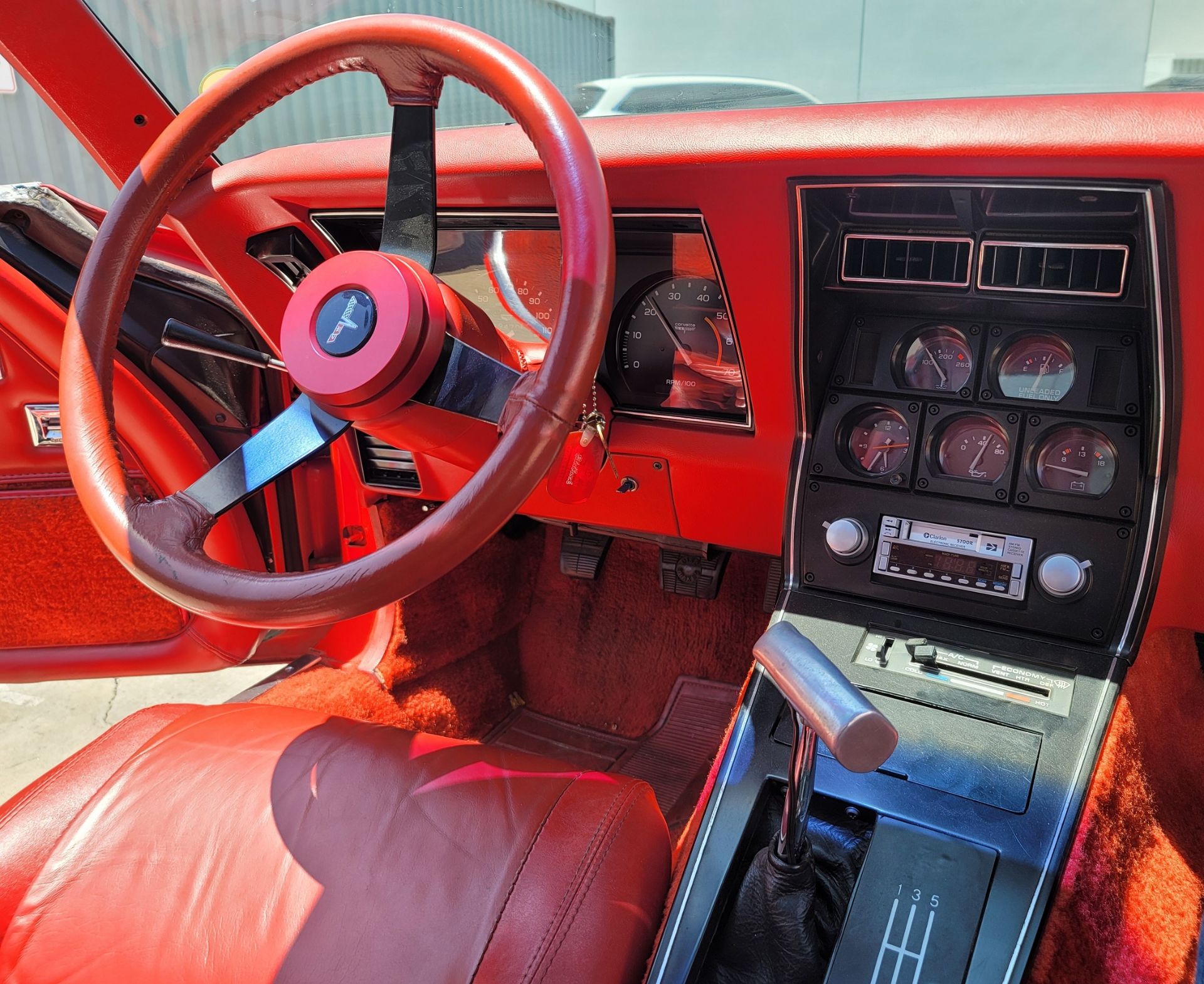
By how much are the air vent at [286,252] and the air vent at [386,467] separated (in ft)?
1.21

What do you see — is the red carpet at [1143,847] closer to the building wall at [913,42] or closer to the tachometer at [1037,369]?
the tachometer at [1037,369]

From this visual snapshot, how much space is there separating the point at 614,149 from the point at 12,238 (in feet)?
4.14

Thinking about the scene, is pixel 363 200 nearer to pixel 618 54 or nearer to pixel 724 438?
pixel 618 54

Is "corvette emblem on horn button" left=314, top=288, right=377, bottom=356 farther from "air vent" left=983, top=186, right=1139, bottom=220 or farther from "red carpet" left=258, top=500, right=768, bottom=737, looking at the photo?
"red carpet" left=258, top=500, right=768, bottom=737

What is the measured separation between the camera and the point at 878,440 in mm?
1419

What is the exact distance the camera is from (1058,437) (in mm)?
1289

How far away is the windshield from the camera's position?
1.09 metres

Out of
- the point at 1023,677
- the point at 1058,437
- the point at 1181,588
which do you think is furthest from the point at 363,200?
the point at 1181,588

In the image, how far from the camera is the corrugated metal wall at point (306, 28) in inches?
49.0

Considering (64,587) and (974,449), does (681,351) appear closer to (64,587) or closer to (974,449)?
(974,449)

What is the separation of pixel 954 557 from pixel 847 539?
16 cm

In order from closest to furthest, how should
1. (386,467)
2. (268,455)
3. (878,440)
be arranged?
(268,455) → (878,440) → (386,467)

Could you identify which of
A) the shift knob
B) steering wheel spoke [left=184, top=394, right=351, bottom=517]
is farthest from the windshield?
the shift knob

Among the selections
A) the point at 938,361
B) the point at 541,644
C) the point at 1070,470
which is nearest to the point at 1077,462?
the point at 1070,470
